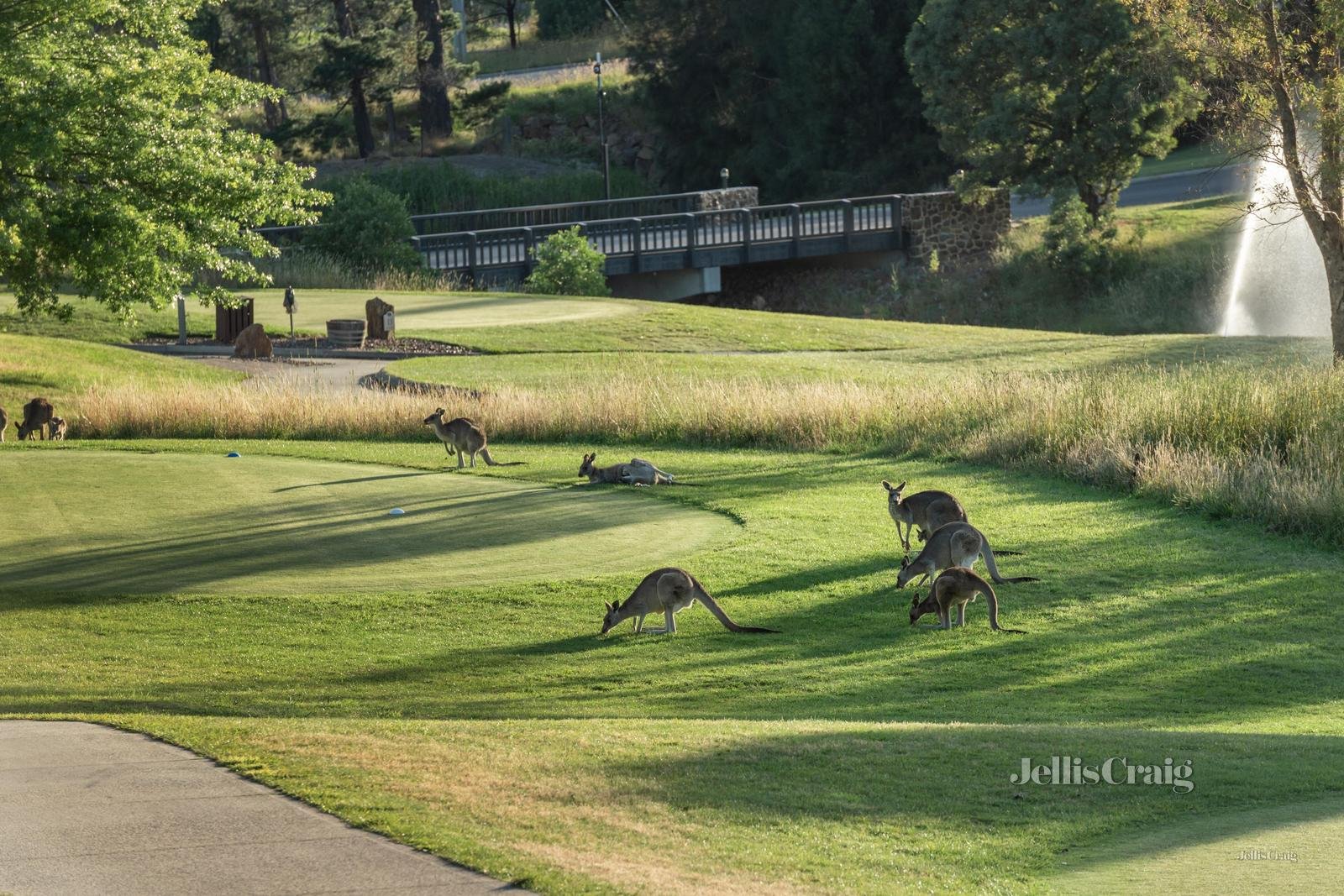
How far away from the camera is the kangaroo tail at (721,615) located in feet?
42.0

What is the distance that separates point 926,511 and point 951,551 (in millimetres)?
1297

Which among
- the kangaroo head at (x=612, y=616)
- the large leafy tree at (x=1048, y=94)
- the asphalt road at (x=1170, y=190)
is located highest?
the large leafy tree at (x=1048, y=94)

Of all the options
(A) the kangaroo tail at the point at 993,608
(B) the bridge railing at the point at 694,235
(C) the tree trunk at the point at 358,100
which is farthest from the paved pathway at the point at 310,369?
(C) the tree trunk at the point at 358,100

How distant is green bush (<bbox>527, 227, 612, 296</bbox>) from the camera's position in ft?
Result: 155

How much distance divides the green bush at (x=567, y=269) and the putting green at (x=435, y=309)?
2973 millimetres

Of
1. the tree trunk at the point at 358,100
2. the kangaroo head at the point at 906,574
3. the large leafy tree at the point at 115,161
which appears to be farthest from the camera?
the tree trunk at the point at 358,100

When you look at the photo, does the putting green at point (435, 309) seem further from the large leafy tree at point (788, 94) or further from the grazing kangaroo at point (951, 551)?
the large leafy tree at point (788, 94)

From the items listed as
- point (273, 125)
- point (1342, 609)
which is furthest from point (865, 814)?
point (273, 125)

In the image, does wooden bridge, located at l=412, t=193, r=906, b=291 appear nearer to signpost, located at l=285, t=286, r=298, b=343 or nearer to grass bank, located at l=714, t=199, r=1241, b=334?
grass bank, located at l=714, t=199, r=1241, b=334

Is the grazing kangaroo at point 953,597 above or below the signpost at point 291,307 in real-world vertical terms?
below

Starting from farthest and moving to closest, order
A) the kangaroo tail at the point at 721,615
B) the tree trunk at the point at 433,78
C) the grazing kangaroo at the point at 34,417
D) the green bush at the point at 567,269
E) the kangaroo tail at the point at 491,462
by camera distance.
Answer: the tree trunk at the point at 433,78, the green bush at the point at 567,269, the grazing kangaroo at the point at 34,417, the kangaroo tail at the point at 491,462, the kangaroo tail at the point at 721,615

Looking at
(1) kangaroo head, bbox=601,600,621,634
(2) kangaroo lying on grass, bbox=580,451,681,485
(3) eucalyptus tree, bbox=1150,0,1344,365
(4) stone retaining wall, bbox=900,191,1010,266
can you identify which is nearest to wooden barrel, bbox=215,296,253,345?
(2) kangaroo lying on grass, bbox=580,451,681,485

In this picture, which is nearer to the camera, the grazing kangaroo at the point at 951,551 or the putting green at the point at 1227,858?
the putting green at the point at 1227,858

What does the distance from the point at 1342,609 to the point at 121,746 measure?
415 inches
